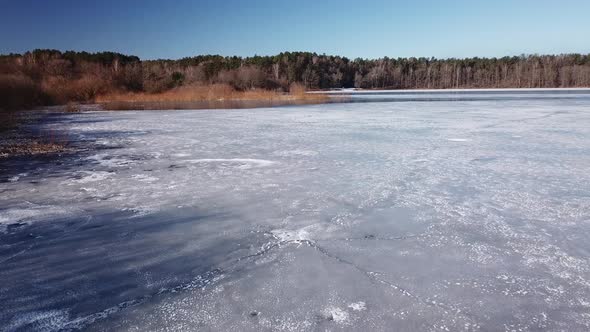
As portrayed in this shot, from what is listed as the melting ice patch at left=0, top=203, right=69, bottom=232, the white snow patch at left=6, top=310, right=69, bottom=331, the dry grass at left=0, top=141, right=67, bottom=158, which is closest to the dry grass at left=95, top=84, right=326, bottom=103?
the dry grass at left=0, top=141, right=67, bottom=158

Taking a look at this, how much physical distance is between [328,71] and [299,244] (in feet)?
285

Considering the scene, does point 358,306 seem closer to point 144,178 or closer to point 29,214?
point 29,214

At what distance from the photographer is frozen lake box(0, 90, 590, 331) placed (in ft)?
7.00

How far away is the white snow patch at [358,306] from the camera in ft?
7.14

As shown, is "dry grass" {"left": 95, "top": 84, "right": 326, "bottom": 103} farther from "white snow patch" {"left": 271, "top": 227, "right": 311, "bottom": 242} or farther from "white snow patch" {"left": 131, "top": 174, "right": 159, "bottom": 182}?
"white snow patch" {"left": 271, "top": 227, "right": 311, "bottom": 242}

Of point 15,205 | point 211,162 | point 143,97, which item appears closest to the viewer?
point 15,205

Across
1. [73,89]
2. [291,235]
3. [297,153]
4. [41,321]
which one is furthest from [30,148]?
[73,89]

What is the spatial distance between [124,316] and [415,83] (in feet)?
305

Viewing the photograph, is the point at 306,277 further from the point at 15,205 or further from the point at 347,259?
the point at 15,205

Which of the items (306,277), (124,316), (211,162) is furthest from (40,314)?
(211,162)

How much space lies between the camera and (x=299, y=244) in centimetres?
308

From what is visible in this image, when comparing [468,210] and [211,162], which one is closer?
[468,210]

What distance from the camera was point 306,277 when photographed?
2.55 m

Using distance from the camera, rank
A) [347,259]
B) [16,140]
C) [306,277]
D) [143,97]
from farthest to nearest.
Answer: [143,97] < [16,140] < [347,259] < [306,277]
